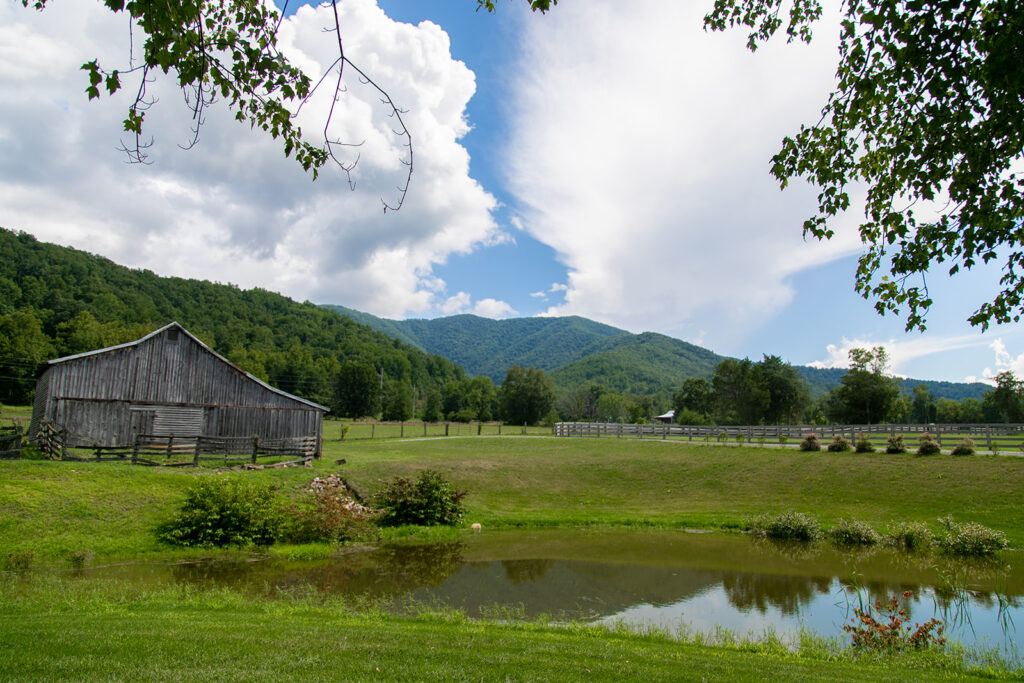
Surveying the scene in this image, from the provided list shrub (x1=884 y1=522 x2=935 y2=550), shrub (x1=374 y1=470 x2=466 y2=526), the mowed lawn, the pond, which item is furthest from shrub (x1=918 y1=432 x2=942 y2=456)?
shrub (x1=374 y1=470 x2=466 y2=526)

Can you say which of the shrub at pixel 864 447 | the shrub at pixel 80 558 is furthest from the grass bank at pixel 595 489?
the shrub at pixel 864 447

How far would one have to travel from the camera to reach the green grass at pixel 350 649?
550cm

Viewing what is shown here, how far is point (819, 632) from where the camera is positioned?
971 cm

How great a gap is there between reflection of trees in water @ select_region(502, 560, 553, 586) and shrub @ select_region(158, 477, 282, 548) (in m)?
Result: 7.30

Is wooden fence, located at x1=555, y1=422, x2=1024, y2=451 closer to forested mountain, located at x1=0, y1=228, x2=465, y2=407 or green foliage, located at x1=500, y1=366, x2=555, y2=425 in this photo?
green foliage, located at x1=500, y1=366, x2=555, y2=425

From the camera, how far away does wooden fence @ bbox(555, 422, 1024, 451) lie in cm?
2758

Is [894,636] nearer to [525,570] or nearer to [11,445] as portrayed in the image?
[525,570]

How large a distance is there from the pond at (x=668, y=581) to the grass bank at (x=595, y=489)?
2849 millimetres

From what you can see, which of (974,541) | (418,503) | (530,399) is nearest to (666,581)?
(418,503)

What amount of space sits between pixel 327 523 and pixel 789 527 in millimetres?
15744

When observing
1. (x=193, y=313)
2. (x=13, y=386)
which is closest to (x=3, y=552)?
(x=13, y=386)

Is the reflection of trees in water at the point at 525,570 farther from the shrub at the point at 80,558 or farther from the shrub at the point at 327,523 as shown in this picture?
the shrub at the point at 80,558

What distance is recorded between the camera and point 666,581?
13.3 meters

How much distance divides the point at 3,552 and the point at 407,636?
38.8ft
